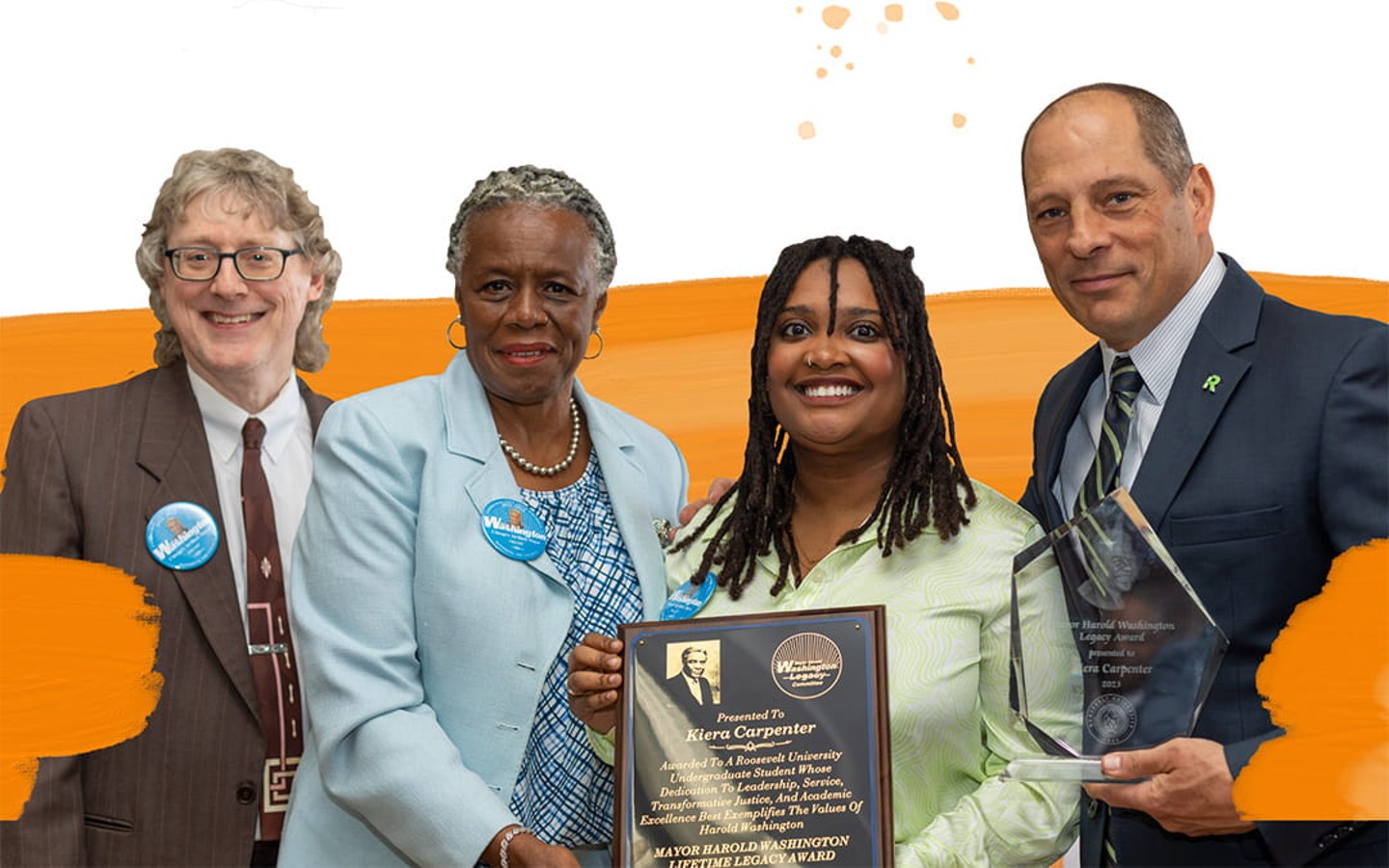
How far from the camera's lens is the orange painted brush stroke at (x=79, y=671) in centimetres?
326

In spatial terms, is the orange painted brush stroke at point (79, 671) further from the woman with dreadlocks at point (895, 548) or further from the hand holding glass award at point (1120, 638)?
the hand holding glass award at point (1120, 638)

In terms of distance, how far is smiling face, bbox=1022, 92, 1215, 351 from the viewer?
2826 mm

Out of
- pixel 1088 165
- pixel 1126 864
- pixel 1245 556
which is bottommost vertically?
pixel 1126 864

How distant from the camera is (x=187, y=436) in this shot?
3.40m

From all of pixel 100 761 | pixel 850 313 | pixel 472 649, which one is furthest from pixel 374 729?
pixel 850 313

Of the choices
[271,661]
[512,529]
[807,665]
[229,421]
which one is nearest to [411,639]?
[512,529]

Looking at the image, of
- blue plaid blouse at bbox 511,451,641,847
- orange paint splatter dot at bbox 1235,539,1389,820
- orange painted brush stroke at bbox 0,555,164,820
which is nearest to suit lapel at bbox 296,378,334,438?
orange painted brush stroke at bbox 0,555,164,820

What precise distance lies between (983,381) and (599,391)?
3.61ft

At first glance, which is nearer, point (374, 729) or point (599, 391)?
point (374, 729)

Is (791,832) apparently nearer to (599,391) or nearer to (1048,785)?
(1048,785)

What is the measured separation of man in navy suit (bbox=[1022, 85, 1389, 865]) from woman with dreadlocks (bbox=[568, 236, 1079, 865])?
218 millimetres

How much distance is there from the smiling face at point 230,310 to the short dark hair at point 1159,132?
1.97 metres

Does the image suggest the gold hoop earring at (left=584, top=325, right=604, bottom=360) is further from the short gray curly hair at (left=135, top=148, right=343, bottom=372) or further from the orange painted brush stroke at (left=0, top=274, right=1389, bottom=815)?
the short gray curly hair at (left=135, top=148, right=343, bottom=372)

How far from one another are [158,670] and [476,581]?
3.34ft
